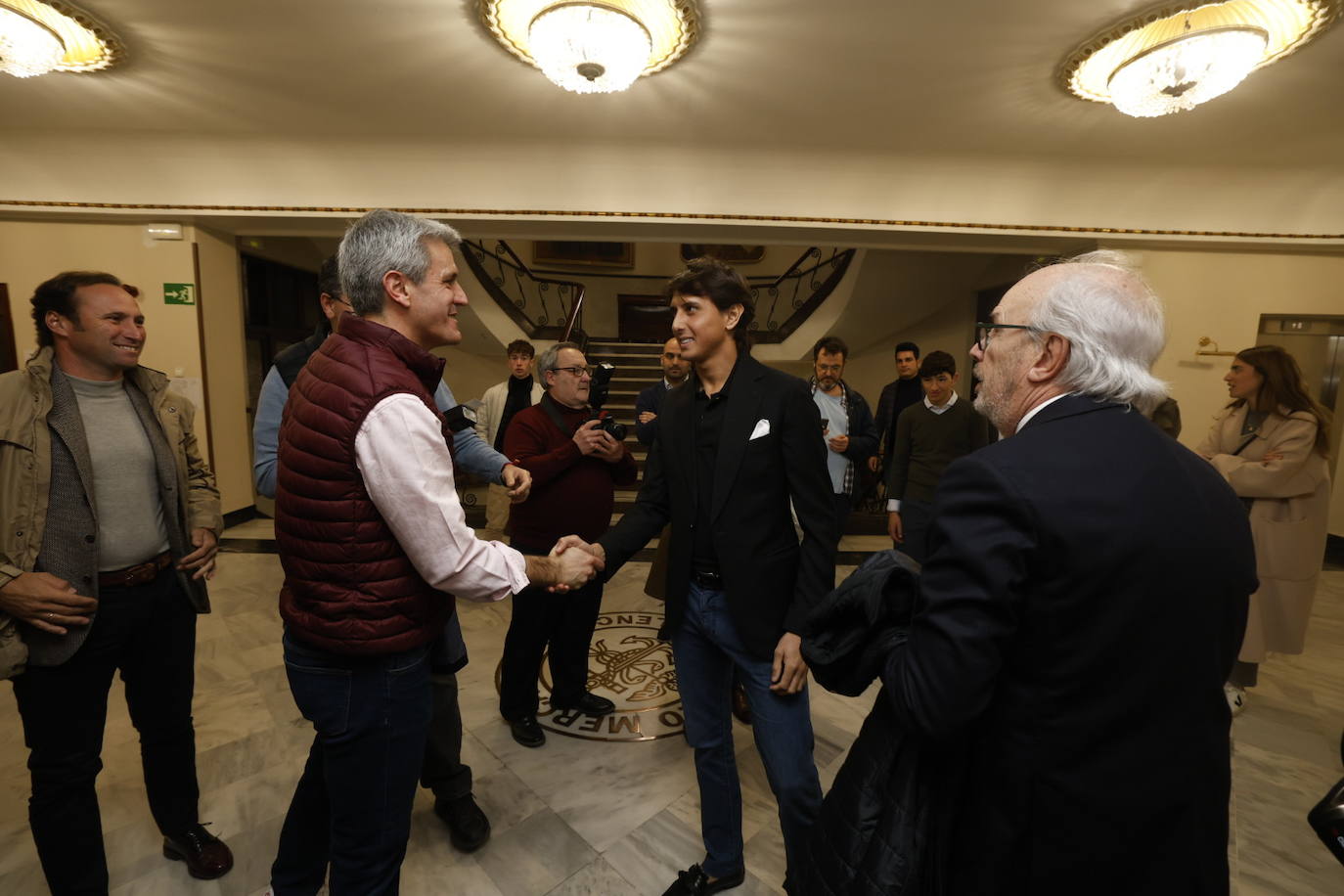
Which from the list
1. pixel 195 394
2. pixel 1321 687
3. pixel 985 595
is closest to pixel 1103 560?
pixel 985 595

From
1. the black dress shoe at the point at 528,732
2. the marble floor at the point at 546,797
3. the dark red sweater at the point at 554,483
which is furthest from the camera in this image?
the black dress shoe at the point at 528,732

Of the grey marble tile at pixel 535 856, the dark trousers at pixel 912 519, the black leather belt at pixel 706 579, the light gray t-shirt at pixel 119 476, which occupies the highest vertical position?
the light gray t-shirt at pixel 119 476

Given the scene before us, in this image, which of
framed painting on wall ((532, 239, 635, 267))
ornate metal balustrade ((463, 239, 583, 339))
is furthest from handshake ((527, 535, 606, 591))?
framed painting on wall ((532, 239, 635, 267))

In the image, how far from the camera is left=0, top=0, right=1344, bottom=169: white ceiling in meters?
3.07

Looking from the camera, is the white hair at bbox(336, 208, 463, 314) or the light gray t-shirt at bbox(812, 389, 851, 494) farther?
the light gray t-shirt at bbox(812, 389, 851, 494)

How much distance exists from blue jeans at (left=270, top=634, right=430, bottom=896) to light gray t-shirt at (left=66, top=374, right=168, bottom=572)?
74 cm

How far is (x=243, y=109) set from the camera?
418 centimetres

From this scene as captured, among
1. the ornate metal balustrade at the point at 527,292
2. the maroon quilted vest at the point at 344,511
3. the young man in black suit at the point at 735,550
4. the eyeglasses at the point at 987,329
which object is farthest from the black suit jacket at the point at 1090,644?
the ornate metal balustrade at the point at 527,292

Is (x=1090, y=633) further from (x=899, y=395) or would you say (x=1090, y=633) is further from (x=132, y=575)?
(x=899, y=395)

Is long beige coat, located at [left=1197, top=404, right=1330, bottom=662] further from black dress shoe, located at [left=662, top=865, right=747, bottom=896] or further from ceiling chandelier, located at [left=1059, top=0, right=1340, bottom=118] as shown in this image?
black dress shoe, located at [left=662, top=865, right=747, bottom=896]

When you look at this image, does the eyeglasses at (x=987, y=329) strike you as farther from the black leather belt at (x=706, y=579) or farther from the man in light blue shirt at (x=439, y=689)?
the man in light blue shirt at (x=439, y=689)

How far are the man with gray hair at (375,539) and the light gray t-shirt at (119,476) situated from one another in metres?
0.68

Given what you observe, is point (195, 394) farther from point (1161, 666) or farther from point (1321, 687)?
point (1321, 687)

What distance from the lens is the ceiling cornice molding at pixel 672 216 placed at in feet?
15.6
